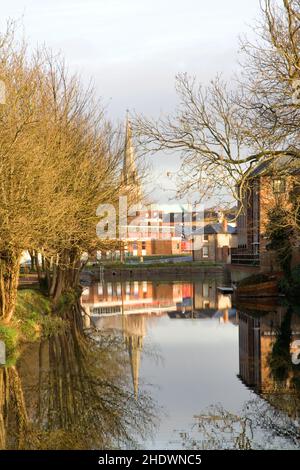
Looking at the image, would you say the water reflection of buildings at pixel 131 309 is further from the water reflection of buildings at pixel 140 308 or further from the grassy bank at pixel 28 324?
the grassy bank at pixel 28 324

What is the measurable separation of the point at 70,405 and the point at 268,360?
7089 mm

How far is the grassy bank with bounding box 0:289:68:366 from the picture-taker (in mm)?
15516

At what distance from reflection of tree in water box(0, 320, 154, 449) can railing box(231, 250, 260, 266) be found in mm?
29089

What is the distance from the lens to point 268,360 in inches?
637

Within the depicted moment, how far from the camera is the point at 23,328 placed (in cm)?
1797

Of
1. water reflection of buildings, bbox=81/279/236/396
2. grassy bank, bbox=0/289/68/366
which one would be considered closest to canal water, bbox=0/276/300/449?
water reflection of buildings, bbox=81/279/236/396

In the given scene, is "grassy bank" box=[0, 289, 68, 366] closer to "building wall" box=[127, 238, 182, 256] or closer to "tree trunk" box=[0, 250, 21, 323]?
"tree trunk" box=[0, 250, 21, 323]

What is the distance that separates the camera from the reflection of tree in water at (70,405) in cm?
866

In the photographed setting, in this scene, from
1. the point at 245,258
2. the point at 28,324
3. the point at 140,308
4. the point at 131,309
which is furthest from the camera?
the point at 245,258

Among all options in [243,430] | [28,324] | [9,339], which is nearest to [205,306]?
[28,324]

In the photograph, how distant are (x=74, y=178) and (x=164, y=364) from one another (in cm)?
722

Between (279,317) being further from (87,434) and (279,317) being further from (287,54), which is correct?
(87,434)

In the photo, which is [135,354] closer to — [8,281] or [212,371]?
[212,371]

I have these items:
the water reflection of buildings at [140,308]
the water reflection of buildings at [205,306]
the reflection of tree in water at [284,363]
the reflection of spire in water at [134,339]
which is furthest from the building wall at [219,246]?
the reflection of tree in water at [284,363]
